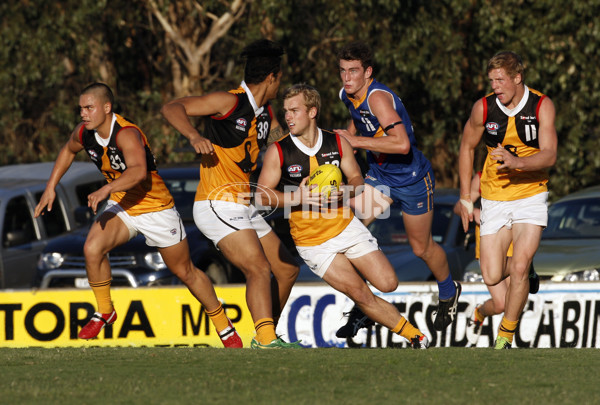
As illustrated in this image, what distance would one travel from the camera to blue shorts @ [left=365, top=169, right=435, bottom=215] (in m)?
9.52

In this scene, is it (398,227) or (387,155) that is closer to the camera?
(387,155)

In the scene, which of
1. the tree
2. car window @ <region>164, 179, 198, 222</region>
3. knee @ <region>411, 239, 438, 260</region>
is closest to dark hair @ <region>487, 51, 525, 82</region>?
knee @ <region>411, 239, 438, 260</region>

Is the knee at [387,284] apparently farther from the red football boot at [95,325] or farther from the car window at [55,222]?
the car window at [55,222]

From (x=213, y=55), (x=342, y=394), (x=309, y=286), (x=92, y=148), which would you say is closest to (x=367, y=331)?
(x=309, y=286)

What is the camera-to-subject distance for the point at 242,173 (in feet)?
29.5

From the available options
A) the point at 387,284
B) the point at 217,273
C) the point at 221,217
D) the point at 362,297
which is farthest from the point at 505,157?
the point at 217,273

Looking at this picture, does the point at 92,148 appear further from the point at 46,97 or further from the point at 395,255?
the point at 46,97

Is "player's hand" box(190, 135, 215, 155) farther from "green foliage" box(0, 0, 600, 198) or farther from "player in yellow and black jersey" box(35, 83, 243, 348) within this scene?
"green foliage" box(0, 0, 600, 198)

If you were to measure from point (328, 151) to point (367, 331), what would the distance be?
4255mm

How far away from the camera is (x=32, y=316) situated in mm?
12320

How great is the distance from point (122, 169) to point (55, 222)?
7202mm

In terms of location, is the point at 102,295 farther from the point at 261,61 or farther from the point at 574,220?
the point at 574,220

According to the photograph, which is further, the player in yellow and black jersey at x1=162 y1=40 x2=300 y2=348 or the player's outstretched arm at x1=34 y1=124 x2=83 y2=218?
the player's outstretched arm at x1=34 y1=124 x2=83 y2=218

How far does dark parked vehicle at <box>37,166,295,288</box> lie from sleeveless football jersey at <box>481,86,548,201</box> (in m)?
5.02
